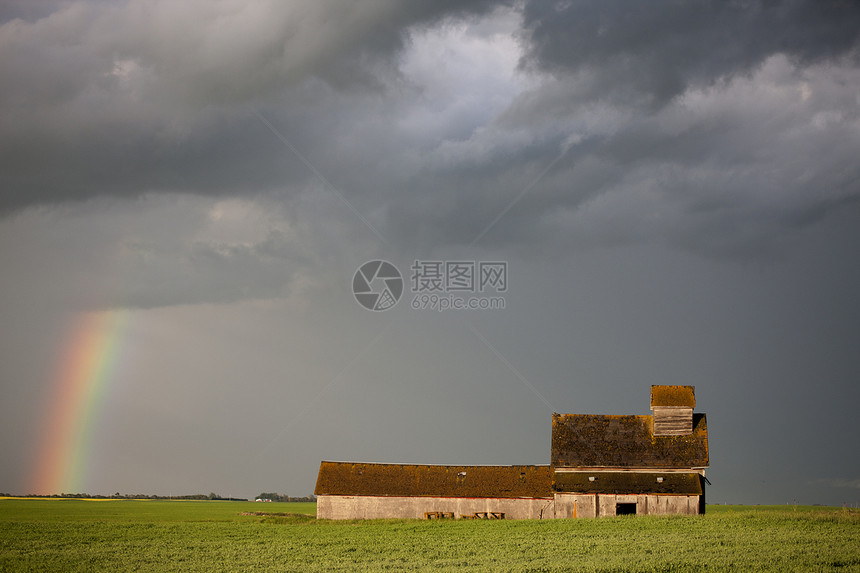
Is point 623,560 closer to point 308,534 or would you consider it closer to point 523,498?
point 308,534

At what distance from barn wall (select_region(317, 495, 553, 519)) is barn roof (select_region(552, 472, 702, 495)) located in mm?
2281

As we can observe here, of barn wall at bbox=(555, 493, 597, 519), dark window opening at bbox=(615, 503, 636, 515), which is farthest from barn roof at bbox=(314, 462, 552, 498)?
dark window opening at bbox=(615, 503, 636, 515)

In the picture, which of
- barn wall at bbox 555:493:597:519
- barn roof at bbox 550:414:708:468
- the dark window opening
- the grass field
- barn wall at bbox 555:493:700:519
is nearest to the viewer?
the grass field

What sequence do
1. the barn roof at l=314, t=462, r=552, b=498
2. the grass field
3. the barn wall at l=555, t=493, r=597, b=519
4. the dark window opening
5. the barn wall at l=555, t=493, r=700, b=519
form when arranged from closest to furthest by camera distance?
the grass field, the barn wall at l=555, t=493, r=700, b=519, the dark window opening, the barn wall at l=555, t=493, r=597, b=519, the barn roof at l=314, t=462, r=552, b=498

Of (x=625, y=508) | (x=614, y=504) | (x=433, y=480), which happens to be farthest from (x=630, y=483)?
(x=433, y=480)

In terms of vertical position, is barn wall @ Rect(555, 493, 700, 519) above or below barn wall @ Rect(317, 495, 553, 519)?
above

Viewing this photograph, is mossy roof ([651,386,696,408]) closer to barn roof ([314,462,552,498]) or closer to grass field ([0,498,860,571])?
barn roof ([314,462,552,498])

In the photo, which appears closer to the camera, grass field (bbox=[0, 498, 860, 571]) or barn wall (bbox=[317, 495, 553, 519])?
grass field (bbox=[0, 498, 860, 571])

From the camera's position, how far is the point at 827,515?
1404 inches

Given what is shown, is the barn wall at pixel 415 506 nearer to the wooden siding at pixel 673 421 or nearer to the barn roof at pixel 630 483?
the barn roof at pixel 630 483

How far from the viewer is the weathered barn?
4750 centimetres

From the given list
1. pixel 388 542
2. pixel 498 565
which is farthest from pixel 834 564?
pixel 388 542

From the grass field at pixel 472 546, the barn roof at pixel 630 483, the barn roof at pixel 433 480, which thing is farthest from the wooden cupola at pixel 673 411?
the grass field at pixel 472 546

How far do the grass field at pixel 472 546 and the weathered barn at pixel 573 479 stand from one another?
832 cm
